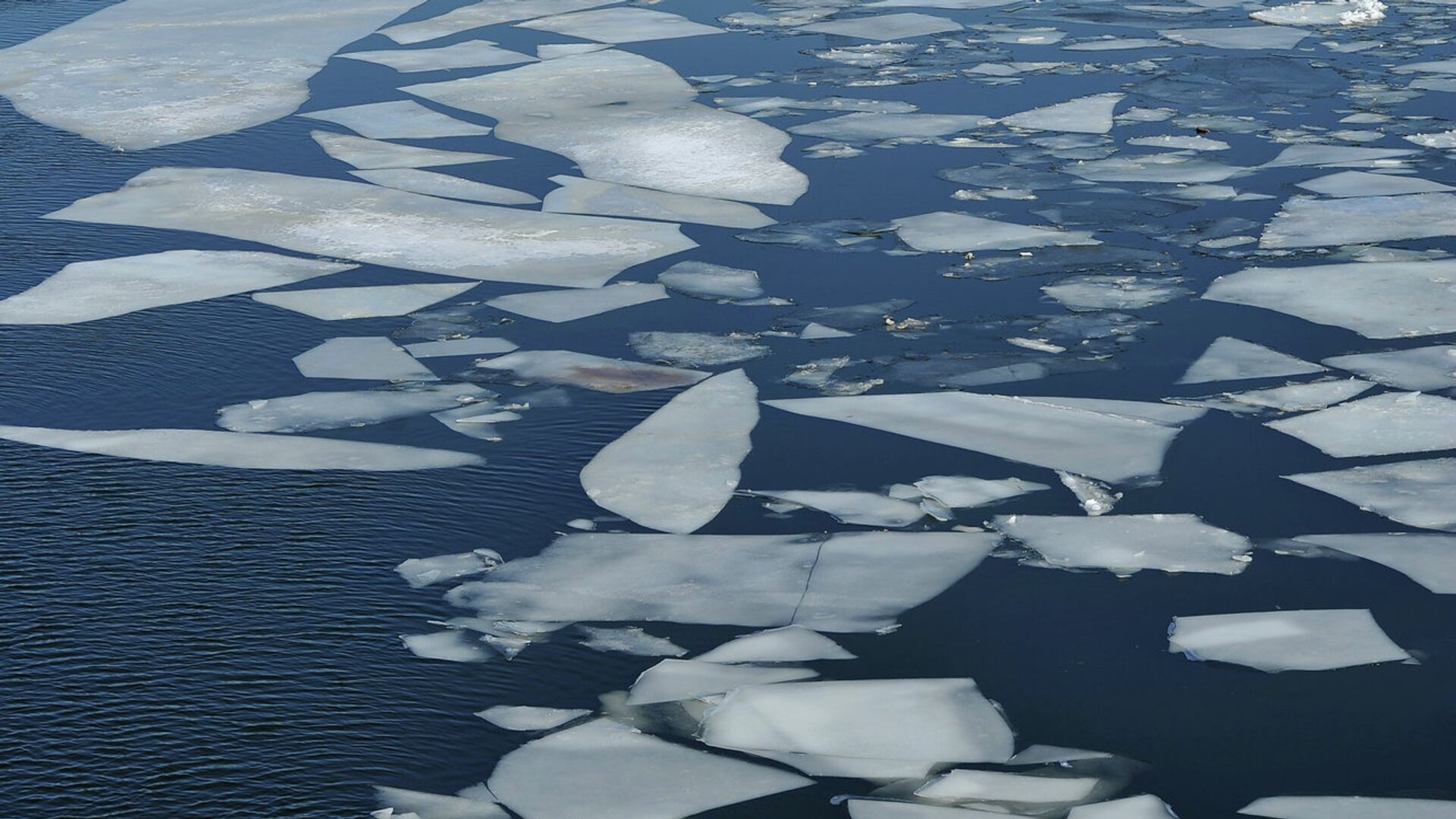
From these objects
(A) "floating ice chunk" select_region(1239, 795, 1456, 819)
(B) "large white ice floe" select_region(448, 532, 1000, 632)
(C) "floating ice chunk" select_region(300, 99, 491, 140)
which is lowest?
(A) "floating ice chunk" select_region(1239, 795, 1456, 819)

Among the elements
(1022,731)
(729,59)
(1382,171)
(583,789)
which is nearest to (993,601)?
(1022,731)

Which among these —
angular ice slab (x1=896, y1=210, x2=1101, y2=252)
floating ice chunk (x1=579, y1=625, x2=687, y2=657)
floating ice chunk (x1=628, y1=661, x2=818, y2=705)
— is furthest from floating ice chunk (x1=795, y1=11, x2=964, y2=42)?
floating ice chunk (x1=628, y1=661, x2=818, y2=705)

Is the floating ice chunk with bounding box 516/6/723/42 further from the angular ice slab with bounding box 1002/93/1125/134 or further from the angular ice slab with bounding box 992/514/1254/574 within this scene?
the angular ice slab with bounding box 992/514/1254/574

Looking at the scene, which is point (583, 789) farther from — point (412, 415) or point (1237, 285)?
point (1237, 285)

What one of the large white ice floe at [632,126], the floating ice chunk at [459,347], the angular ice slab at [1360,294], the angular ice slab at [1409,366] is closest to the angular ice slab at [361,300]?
the floating ice chunk at [459,347]

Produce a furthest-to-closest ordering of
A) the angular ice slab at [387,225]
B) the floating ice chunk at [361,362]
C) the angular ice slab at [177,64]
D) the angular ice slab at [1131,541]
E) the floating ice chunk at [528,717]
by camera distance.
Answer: the angular ice slab at [177,64]
the angular ice slab at [387,225]
the floating ice chunk at [361,362]
the angular ice slab at [1131,541]
the floating ice chunk at [528,717]

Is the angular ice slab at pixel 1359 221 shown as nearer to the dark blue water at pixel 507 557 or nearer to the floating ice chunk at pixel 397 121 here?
the dark blue water at pixel 507 557
